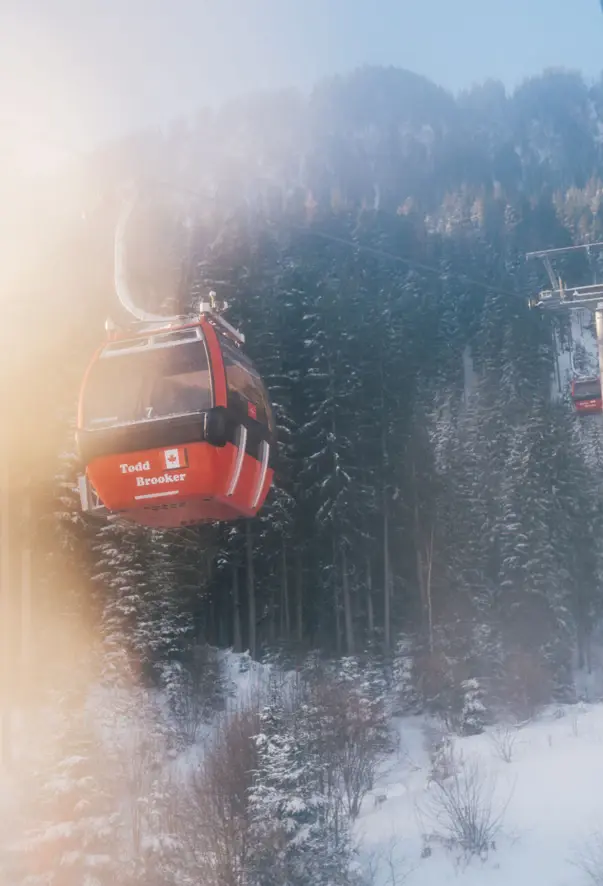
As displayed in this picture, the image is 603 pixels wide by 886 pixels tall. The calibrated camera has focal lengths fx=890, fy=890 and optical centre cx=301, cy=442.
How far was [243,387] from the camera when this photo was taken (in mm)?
A: 12273

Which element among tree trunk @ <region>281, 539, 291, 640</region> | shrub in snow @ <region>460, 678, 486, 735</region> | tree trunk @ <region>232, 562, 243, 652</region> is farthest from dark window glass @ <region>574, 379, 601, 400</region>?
tree trunk @ <region>232, 562, 243, 652</region>

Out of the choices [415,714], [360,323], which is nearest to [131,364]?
[415,714]

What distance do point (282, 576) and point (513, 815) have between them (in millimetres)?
17281

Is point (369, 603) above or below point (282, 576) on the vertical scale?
below

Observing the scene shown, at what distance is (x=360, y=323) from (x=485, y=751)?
882 inches

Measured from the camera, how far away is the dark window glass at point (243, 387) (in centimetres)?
1175

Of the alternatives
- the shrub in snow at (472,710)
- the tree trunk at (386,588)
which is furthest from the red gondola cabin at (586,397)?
the shrub in snow at (472,710)

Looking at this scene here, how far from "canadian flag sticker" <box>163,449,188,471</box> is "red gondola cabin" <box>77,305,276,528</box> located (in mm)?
13

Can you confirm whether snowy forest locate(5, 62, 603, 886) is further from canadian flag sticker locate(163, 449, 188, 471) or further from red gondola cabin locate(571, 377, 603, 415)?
canadian flag sticker locate(163, 449, 188, 471)

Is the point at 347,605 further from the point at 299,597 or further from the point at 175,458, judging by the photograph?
the point at 175,458

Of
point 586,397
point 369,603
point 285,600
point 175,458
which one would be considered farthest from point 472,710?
point 175,458

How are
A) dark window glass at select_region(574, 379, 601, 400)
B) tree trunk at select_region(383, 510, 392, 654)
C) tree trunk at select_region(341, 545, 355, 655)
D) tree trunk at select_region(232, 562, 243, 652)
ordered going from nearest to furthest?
tree trunk at select_region(232, 562, 243, 652)
tree trunk at select_region(341, 545, 355, 655)
tree trunk at select_region(383, 510, 392, 654)
dark window glass at select_region(574, 379, 601, 400)

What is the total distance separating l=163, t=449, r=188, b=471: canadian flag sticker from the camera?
37.0ft

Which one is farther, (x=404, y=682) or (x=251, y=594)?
(x=251, y=594)
